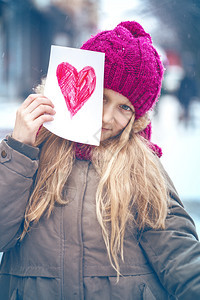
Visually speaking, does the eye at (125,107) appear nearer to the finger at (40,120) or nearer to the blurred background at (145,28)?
the finger at (40,120)

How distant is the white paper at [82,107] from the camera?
1075mm

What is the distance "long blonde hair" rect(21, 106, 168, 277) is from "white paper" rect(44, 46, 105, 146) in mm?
125

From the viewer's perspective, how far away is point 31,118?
104 centimetres

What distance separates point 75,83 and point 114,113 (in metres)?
0.17

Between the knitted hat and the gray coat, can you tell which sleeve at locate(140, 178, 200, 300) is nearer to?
the gray coat

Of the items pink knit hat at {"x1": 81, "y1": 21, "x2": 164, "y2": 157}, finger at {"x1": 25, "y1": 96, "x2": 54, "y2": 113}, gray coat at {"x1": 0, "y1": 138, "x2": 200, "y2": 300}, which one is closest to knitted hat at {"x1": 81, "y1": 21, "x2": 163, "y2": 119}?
pink knit hat at {"x1": 81, "y1": 21, "x2": 164, "y2": 157}

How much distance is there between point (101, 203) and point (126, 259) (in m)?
0.20

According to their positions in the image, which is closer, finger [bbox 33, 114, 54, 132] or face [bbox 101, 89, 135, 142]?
finger [bbox 33, 114, 54, 132]

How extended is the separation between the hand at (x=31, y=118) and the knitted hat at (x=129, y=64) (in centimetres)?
24

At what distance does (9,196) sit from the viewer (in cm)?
101

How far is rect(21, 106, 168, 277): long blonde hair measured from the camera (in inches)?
43.0

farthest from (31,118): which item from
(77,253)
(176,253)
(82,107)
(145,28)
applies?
(145,28)

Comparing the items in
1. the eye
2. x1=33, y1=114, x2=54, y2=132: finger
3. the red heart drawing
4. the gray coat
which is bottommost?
the gray coat

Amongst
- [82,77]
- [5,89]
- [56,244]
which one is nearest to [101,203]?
[56,244]
